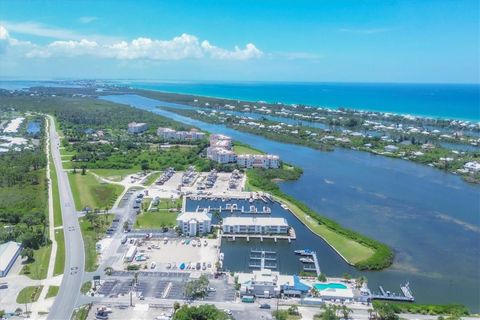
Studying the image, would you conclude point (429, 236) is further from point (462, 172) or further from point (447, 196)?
point (462, 172)

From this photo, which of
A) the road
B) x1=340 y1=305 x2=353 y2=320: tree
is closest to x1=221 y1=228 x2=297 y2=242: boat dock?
x1=340 y1=305 x2=353 y2=320: tree

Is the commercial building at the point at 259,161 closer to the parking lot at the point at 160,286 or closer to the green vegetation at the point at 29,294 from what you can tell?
the parking lot at the point at 160,286

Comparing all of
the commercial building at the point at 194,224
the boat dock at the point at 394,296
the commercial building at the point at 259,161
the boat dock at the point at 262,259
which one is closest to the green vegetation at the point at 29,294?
the commercial building at the point at 194,224

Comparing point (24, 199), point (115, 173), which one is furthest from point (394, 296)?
point (115, 173)

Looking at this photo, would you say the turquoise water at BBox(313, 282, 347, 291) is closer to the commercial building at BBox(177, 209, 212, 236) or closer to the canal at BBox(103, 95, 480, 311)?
the canal at BBox(103, 95, 480, 311)

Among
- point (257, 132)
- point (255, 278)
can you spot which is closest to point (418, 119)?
point (257, 132)

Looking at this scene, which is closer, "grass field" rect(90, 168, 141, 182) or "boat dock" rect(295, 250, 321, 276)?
"boat dock" rect(295, 250, 321, 276)
